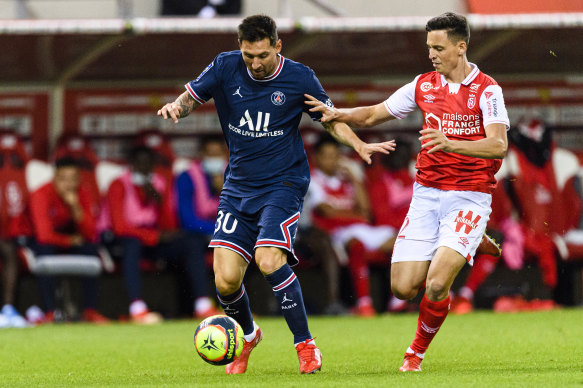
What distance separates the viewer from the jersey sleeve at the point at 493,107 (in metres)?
7.01

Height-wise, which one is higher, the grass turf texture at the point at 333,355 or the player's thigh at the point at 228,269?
the player's thigh at the point at 228,269

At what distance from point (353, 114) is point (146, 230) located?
6143mm

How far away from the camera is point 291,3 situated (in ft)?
45.3

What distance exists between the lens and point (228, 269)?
23.3ft

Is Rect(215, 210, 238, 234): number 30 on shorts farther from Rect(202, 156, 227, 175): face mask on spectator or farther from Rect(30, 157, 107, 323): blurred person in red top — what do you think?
Rect(30, 157, 107, 323): blurred person in red top

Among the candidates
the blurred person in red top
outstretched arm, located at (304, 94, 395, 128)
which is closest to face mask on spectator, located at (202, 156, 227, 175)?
the blurred person in red top

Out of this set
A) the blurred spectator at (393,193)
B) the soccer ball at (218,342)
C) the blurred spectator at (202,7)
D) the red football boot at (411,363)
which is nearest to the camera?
the soccer ball at (218,342)

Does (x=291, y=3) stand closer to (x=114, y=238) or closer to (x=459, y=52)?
(x=114, y=238)

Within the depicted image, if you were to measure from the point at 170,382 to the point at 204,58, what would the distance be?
24.8 ft

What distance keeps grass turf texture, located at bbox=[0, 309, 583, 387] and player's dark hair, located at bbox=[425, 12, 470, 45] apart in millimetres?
2160

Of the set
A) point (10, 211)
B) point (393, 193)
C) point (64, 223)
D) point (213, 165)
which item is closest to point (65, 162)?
point (64, 223)

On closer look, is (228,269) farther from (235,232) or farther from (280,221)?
(280,221)

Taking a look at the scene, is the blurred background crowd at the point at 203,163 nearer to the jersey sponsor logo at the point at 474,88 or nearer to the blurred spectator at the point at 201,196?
the blurred spectator at the point at 201,196

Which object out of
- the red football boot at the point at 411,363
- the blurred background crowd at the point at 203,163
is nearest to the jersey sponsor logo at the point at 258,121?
the red football boot at the point at 411,363
